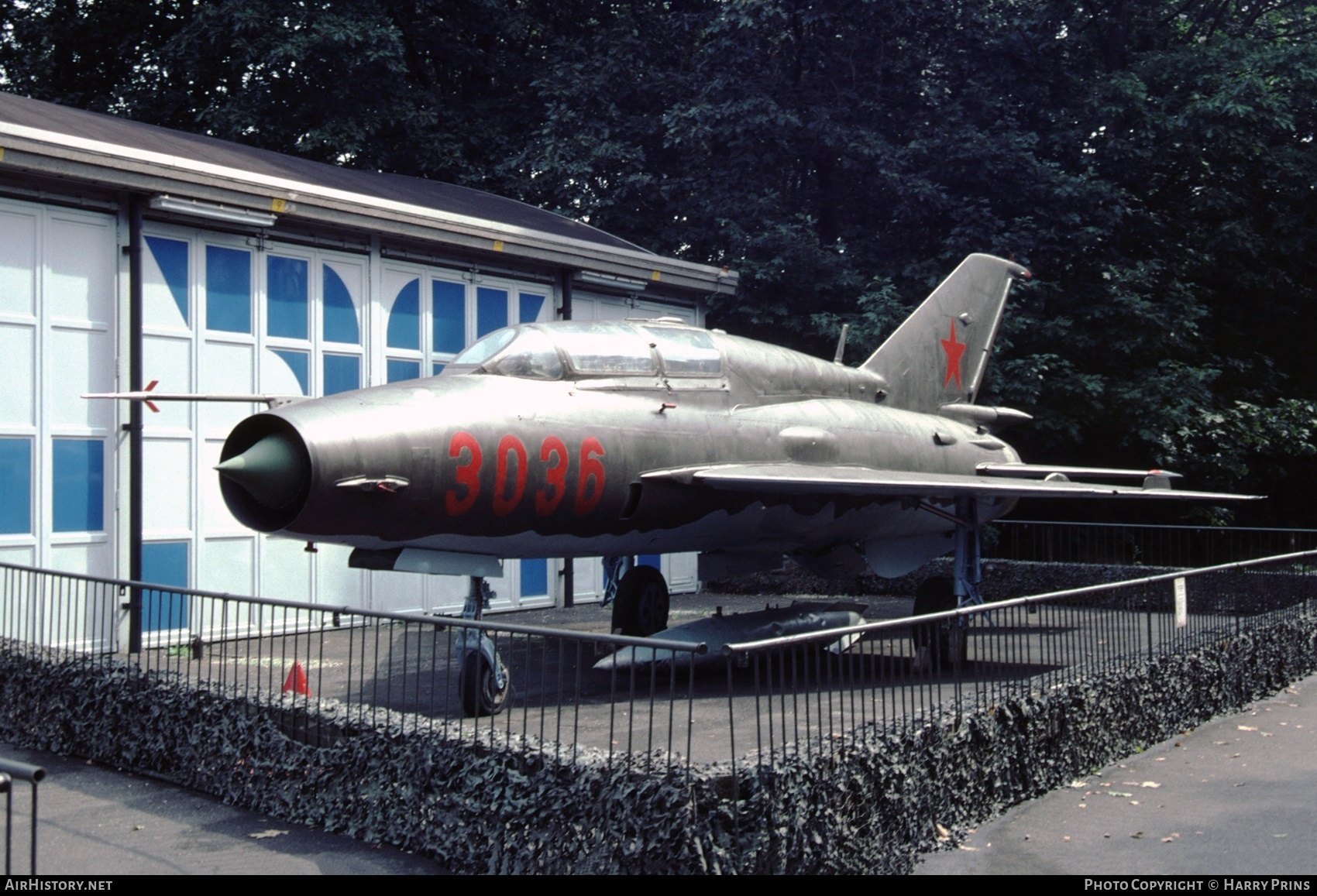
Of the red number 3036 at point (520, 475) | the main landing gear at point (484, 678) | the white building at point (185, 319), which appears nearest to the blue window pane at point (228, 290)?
the white building at point (185, 319)

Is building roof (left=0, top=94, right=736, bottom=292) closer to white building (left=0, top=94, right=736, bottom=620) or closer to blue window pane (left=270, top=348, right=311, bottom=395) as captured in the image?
white building (left=0, top=94, right=736, bottom=620)

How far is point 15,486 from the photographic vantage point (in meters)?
11.5

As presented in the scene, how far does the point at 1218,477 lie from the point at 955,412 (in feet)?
31.9

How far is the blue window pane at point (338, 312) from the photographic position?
46.6 ft

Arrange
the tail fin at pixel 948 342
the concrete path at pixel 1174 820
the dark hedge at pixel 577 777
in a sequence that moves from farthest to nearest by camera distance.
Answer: the tail fin at pixel 948 342, the concrete path at pixel 1174 820, the dark hedge at pixel 577 777

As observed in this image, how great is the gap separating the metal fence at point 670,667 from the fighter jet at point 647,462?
2.59 feet

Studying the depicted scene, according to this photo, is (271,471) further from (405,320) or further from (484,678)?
(405,320)

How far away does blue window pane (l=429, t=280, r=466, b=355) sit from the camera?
15.5 m

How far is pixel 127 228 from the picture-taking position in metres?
12.3

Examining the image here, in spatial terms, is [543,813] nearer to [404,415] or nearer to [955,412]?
[404,415]

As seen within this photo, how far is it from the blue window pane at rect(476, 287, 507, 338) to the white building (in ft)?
0.09

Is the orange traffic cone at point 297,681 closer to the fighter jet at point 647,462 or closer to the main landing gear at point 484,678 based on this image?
the fighter jet at point 647,462

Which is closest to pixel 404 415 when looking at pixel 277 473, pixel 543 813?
pixel 277 473

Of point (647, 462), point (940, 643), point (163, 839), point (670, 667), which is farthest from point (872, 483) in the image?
point (163, 839)
